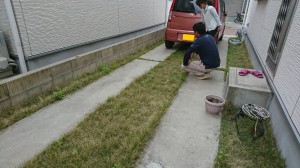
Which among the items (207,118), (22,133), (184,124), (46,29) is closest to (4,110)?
(22,133)

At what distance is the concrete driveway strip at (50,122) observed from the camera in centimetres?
232

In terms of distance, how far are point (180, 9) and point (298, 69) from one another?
4.74 metres

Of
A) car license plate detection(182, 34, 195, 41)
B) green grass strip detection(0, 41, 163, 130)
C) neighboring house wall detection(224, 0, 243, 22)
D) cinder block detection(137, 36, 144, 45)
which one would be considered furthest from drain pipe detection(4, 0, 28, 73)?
neighboring house wall detection(224, 0, 243, 22)

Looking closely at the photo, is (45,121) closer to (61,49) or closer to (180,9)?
(61,49)

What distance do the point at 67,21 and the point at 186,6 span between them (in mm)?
3745

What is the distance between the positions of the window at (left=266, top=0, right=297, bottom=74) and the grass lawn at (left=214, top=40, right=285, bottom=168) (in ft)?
3.72

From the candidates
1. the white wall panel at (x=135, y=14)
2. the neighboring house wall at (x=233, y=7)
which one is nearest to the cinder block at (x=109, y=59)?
the white wall panel at (x=135, y=14)

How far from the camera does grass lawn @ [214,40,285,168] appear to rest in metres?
2.26

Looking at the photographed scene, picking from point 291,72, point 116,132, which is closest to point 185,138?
point 116,132

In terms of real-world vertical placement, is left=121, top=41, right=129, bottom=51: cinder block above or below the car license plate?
below

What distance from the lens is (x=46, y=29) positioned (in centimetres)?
401

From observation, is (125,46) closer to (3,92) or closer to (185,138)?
(3,92)

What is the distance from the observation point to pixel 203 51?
14.6 feet

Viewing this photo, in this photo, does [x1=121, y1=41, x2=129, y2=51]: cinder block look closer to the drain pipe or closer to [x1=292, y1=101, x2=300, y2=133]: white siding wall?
the drain pipe
